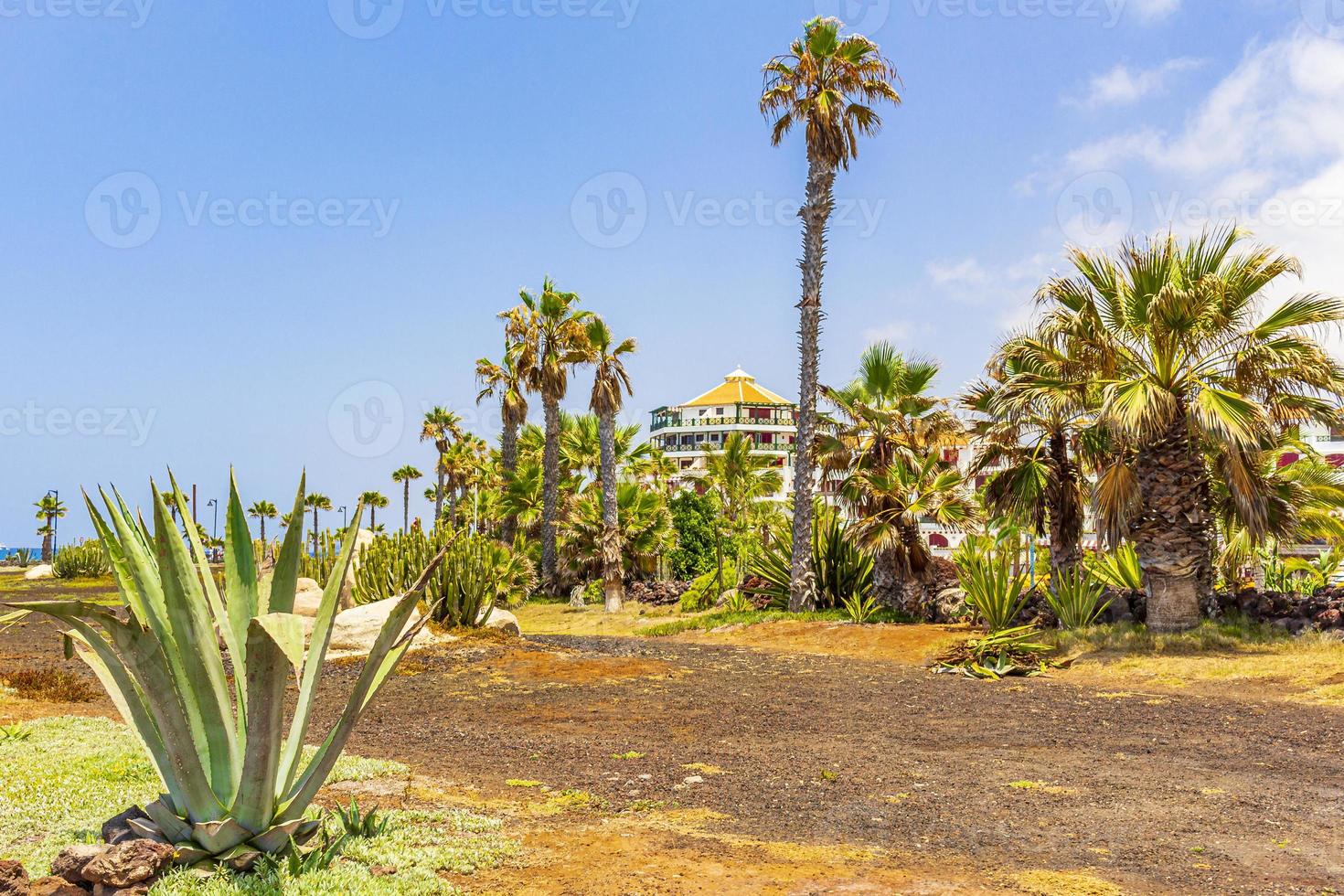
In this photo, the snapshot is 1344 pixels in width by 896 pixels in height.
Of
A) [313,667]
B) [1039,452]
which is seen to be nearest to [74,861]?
[313,667]

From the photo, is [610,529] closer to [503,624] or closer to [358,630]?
[503,624]

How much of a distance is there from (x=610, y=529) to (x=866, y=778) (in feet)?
81.1

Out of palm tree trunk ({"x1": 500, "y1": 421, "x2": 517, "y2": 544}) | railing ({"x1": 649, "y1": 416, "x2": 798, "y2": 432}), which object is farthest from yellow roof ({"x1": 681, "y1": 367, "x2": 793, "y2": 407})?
palm tree trunk ({"x1": 500, "y1": 421, "x2": 517, "y2": 544})

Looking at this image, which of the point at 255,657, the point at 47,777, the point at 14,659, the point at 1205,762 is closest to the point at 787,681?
the point at 1205,762

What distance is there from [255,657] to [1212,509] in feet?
52.6

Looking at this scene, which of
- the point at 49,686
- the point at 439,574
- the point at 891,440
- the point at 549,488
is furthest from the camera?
the point at 549,488

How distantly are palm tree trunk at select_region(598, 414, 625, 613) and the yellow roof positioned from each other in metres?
50.8

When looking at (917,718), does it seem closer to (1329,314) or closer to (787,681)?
(787,681)

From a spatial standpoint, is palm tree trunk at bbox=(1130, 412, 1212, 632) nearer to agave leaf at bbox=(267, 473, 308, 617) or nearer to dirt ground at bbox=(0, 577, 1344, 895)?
dirt ground at bbox=(0, 577, 1344, 895)

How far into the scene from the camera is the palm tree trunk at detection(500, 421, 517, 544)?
39.0 m

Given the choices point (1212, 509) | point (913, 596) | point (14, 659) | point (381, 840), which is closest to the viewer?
point (381, 840)

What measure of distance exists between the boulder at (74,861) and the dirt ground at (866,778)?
165cm

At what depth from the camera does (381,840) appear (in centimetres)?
495

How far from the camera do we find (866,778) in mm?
7445
